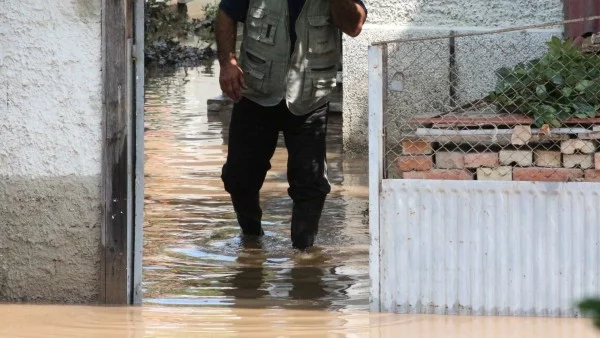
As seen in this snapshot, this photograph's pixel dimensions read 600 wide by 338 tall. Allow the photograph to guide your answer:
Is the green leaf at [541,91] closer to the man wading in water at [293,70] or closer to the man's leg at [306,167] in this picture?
the man wading in water at [293,70]

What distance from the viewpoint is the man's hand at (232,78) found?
6.01 metres

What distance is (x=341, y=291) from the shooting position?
5824 mm

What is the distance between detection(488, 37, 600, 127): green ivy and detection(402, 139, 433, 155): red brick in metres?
0.41

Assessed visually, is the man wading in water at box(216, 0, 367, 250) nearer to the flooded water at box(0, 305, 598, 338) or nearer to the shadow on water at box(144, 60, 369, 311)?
the shadow on water at box(144, 60, 369, 311)

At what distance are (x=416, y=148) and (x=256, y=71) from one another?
136 centimetres

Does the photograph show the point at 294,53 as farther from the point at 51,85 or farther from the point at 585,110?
the point at 585,110

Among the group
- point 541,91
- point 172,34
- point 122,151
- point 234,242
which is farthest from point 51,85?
point 172,34

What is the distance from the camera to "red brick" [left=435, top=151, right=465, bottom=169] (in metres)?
5.07

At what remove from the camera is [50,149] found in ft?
17.1

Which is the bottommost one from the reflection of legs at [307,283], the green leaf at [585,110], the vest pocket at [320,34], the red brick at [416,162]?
the reflection of legs at [307,283]

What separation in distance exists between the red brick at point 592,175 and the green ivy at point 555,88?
25 centimetres

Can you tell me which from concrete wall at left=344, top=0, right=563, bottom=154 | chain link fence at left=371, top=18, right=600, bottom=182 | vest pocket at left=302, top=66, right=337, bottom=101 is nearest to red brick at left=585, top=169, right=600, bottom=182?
chain link fence at left=371, top=18, right=600, bottom=182

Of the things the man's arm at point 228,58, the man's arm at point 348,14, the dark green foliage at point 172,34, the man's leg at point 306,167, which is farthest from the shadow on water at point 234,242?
the dark green foliage at point 172,34

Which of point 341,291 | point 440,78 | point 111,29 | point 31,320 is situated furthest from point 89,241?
point 440,78
